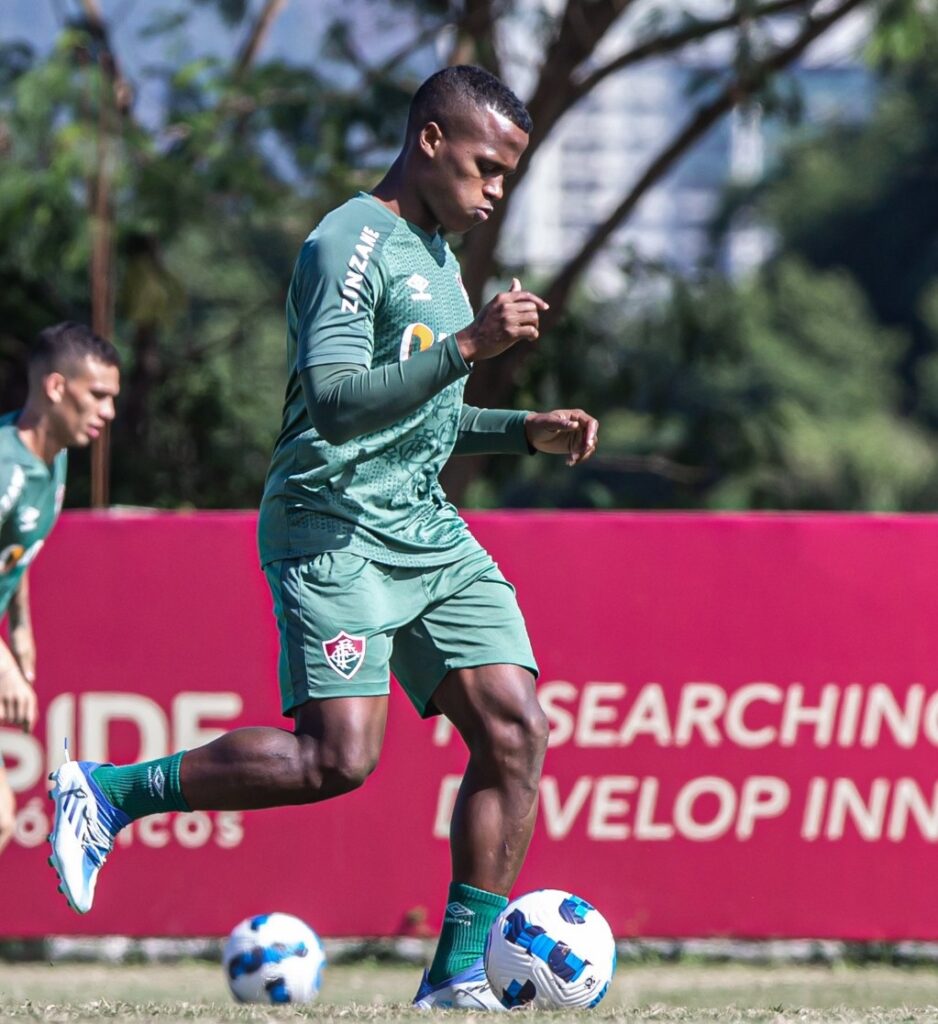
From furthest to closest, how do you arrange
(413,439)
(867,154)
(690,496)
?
(867,154), (690,496), (413,439)

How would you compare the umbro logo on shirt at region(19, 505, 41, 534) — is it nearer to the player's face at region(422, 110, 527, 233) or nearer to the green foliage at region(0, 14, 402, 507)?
the player's face at region(422, 110, 527, 233)

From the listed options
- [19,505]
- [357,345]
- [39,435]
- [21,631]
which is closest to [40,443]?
[39,435]

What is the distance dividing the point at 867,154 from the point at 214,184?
5448 centimetres

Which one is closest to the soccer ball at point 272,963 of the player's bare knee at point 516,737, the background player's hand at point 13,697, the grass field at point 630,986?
the grass field at point 630,986

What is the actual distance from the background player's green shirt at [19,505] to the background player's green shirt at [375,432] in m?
1.42

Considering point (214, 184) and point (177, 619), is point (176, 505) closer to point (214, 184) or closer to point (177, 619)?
point (214, 184)

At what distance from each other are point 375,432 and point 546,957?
1207 millimetres

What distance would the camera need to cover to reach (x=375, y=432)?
404 centimetres

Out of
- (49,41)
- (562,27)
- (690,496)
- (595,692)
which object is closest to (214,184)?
(49,41)

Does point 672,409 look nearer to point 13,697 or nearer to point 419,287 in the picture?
point 13,697

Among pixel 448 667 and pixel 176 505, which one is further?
pixel 176 505

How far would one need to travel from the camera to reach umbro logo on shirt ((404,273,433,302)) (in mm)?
4078

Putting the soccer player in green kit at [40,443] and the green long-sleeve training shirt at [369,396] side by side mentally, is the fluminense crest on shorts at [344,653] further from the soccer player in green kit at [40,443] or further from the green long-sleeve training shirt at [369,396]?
the soccer player in green kit at [40,443]

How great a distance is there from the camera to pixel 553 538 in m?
6.55
